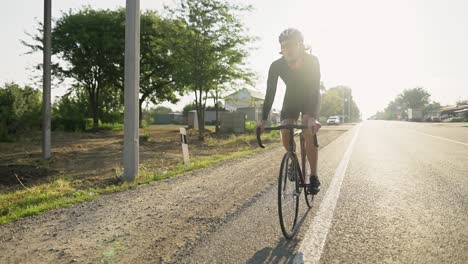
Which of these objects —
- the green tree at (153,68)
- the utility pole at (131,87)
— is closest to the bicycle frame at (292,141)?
the utility pole at (131,87)

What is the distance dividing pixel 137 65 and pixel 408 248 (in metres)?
5.52

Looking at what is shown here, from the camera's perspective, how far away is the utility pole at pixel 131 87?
6.68 meters

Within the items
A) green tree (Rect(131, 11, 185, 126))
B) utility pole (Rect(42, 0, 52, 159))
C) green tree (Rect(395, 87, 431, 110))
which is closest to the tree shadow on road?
utility pole (Rect(42, 0, 52, 159))

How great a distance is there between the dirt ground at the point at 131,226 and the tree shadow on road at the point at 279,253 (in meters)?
0.61

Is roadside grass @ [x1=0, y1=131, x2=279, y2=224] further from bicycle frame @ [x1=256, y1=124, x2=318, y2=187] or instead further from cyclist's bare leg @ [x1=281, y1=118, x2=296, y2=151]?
cyclist's bare leg @ [x1=281, y1=118, x2=296, y2=151]

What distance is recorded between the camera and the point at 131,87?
22.0ft

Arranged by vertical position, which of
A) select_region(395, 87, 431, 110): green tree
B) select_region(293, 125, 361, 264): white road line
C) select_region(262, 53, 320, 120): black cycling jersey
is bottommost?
select_region(293, 125, 361, 264): white road line

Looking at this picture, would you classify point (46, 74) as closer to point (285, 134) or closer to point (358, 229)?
point (285, 134)

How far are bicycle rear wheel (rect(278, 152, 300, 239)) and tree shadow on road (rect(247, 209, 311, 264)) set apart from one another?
0.09 metres

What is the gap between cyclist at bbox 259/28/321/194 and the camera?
362 centimetres

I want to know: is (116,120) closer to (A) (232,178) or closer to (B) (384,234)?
(A) (232,178)

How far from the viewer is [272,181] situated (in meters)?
6.41

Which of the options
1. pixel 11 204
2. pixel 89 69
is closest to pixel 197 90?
pixel 89 69

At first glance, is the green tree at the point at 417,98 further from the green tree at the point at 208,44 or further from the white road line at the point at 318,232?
the white road line at the point at 318,232
